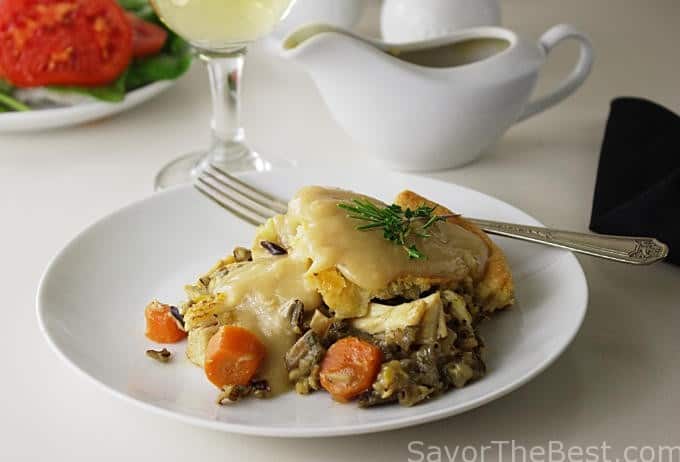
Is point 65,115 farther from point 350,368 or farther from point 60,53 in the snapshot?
point 350,368

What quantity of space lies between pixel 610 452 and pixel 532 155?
1.32 metres

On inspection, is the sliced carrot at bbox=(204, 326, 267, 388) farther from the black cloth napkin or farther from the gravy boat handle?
the gravy boat handle

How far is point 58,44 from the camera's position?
289 centimetres

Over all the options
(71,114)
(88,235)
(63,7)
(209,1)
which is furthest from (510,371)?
(63,7)

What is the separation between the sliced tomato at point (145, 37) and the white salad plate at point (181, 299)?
954mm

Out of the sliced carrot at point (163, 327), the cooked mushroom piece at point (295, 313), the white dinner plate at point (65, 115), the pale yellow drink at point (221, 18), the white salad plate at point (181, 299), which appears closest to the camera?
the white salad plate at point (181, 299)

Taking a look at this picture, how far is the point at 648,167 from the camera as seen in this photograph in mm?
2420

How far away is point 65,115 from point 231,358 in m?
1.44

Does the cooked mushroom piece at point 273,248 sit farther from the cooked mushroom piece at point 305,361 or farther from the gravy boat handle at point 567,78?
the gravy boat handle at point 567,78

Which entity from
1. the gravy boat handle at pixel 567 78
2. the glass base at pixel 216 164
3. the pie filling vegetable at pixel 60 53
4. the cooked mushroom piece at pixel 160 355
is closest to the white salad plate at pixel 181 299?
the cooked mushroom piece at pixel 160 355

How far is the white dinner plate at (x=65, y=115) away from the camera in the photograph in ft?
9.14

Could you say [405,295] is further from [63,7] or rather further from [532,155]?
[63,7]

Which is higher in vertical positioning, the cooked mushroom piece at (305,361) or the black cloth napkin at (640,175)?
the black cloth napkin at (640,175)

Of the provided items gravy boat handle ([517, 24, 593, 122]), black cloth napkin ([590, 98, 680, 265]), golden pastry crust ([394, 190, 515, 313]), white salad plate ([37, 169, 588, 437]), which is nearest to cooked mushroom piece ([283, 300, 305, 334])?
white salad plate ([37, 169, 588, 437])
